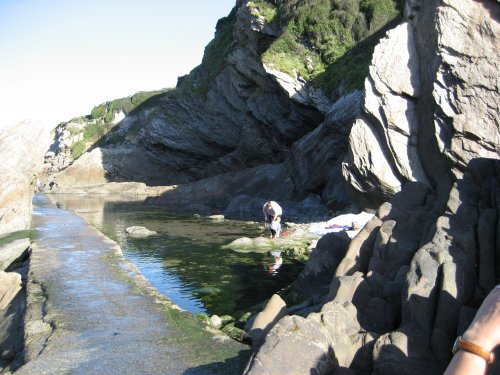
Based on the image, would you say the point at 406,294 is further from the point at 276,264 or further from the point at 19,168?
the point at 19,168

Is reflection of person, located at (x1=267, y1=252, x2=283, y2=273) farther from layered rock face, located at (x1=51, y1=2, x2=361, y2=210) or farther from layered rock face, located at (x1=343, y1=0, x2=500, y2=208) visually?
layered rock face, located at (x1=51, y1=2, x2=361, y2=210)

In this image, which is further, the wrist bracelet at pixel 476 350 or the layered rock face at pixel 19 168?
the layered rock face at pixel 19 168

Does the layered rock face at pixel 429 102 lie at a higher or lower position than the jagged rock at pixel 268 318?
higher

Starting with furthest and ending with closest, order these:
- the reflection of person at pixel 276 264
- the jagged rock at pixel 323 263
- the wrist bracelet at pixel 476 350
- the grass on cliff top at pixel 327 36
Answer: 1. the grass on cliff top at pixel 327 36
2. the reflection of person at pixel 276 264
3. the jagged rock at pixel 323 263
4. the wrist bracelet at pixel 476 350

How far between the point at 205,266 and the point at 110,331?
10.9 metres

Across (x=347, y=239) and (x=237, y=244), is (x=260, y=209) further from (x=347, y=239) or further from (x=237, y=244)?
(x=347, y=239)

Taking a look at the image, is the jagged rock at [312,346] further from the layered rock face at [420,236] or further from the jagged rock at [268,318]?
the jagged rock at [268,318]

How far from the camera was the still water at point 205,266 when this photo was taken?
16.3 m

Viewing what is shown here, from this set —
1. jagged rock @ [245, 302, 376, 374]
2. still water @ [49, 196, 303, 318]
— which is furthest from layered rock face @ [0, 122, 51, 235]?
jagged rock @ [245, 302, 376, 374]

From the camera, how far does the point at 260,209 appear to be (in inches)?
1544

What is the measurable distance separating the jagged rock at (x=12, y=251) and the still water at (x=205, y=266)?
427cm

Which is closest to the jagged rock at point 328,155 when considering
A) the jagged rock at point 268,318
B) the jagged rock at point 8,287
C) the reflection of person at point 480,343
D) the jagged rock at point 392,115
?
the jagged rock at point 392,115

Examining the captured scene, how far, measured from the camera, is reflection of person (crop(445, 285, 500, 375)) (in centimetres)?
285

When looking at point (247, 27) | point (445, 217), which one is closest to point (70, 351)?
point (445, 217)
